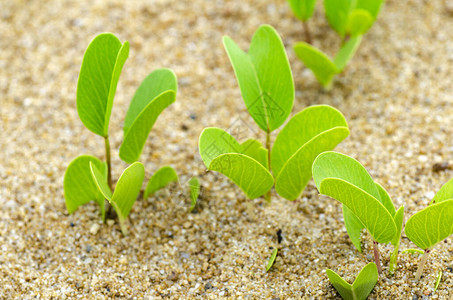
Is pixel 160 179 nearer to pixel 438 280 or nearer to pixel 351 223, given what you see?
pixel 351 223

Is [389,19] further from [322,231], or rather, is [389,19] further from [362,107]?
[322,231]

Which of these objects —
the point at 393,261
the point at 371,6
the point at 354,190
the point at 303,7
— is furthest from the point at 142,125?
the point at 371,6

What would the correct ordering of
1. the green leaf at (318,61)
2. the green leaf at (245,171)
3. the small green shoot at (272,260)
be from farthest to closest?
the green leaf at (318,61), the small green shoot at (272,260), the green leaf at (245,171)

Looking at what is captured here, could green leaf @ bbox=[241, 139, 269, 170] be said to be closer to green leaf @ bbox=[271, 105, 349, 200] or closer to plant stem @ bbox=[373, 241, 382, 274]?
green leaf @ bbox=[271, 105, 349, 200]

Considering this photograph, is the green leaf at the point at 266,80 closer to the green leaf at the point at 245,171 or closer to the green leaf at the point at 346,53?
the green leaf at the point at 245,171

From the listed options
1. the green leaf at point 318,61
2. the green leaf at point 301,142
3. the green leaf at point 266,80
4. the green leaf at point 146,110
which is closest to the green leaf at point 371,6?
the green leaf at point 318,61
